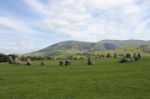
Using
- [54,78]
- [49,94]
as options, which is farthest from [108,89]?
[54,78]

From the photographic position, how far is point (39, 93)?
37781 mm

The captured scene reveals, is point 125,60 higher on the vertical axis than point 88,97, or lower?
higher

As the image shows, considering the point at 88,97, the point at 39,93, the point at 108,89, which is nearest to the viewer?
the point at 88,97

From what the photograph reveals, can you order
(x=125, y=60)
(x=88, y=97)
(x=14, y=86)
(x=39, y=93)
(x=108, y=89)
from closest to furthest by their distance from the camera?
1. (x=88, y=97)
2. (x=39, y=93)
3. (x=108, y=89)
4. (x=14, y=86)
5. (x=125, y=60)

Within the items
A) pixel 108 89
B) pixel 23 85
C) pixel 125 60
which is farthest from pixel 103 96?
pixel 125 60

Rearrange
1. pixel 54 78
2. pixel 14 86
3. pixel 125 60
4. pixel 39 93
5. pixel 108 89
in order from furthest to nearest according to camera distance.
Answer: pixel 125 60 → pixel 54 78 → pixel 14 86 → pixel 108 89 → pixel 39 93

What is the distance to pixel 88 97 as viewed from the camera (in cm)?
3503

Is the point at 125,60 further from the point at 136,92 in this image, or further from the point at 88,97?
the point at 88,97

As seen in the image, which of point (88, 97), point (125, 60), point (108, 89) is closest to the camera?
point (88, 97)

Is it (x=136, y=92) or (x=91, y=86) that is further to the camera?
(x=91, y=86)

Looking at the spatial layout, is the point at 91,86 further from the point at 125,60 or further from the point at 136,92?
the point at 125,60

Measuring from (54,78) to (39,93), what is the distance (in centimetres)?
1216

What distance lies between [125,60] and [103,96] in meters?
46.3

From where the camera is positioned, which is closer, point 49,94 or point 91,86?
point 49,94
